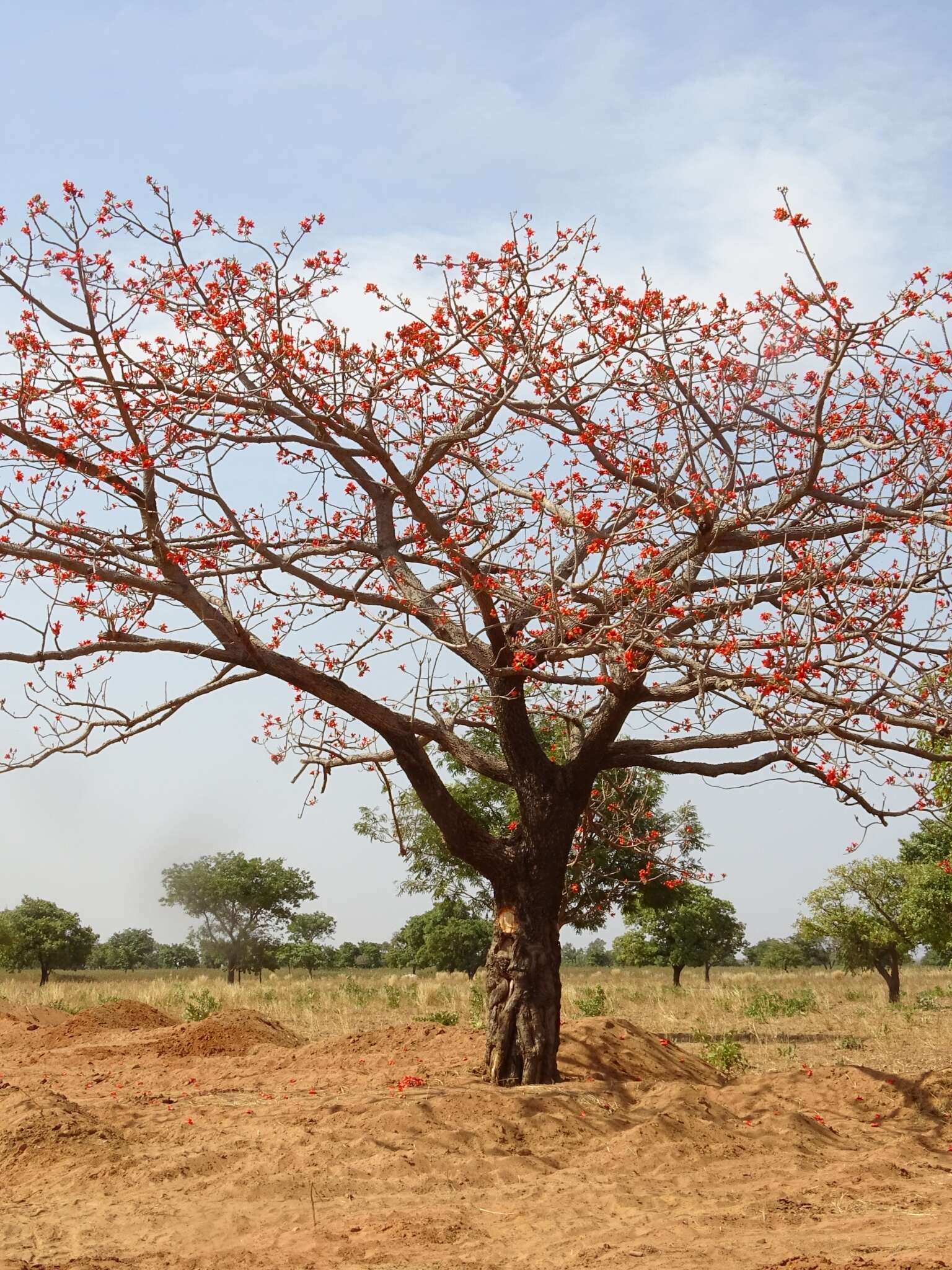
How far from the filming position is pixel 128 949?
209 ft

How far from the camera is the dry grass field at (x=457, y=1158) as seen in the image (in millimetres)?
5820

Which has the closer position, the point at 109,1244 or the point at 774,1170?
the point at 109,1244

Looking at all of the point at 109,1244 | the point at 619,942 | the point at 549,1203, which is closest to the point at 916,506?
the point at 549,1203

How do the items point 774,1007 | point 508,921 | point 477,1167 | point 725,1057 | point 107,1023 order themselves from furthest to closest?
point 774,1007
point 107,1023
point 725,1057
point 508,921
point 477,1167

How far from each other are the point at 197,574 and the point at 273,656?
1.31 m

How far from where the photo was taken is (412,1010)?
19031 millimetres

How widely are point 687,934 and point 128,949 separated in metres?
43.0

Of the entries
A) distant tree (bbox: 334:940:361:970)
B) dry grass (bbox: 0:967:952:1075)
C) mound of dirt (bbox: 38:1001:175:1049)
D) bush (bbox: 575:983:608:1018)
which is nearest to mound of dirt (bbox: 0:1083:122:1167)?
mound of dirt (bbox: 38:1001:175:1049)

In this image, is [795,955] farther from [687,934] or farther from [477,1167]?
[477,1167]

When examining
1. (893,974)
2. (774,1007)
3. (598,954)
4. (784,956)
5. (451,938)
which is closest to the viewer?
(774,1007)

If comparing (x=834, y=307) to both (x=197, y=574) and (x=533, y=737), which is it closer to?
(x=533, y=737)

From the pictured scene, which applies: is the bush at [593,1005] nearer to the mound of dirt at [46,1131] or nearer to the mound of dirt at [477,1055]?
the mound of dirt at [477,1055]

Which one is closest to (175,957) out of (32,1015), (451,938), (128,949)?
(128,949)

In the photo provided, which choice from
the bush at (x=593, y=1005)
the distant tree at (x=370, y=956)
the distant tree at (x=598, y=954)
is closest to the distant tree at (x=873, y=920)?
the bush at (x=593, y=1005)
